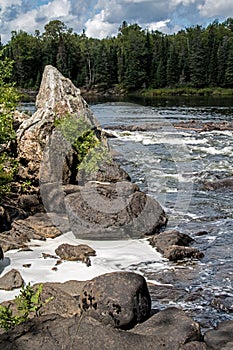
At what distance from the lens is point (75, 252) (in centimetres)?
985

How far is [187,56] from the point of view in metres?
93.1

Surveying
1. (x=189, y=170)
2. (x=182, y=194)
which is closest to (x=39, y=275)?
(x=182, y=194)

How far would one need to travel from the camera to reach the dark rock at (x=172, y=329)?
18.6 ft

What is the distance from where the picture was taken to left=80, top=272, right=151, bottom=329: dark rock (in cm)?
668

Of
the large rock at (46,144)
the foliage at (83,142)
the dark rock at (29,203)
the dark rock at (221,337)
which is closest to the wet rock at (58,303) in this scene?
the dark rock at (221,337)

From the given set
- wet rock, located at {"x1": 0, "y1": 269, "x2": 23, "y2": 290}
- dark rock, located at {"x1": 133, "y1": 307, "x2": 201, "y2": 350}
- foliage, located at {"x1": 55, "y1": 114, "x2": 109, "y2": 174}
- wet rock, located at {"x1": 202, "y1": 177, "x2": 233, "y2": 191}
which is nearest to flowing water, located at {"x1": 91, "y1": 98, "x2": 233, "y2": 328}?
wet rock, located at {"x1": 202, "y1": 177, "x2": 233, "y2": 191}

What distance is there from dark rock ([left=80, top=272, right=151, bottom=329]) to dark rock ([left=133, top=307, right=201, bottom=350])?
31 centimetres

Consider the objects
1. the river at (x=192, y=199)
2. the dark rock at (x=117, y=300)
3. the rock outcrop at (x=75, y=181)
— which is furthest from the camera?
the rock outcrop at (x=75, y=181)

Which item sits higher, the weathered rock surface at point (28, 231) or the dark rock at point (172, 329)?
the dark rock at point (172, 329)

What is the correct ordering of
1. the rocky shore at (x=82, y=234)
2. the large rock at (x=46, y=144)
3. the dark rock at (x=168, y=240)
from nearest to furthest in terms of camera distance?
the rocky shore at (x=82, y=234), the dark rock at (x=168, y=240), the large rock at (x=46, y=144)

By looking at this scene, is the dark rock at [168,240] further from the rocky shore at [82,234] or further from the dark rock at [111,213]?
the dark rock at [111,213]

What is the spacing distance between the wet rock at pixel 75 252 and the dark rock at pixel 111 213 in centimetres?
107

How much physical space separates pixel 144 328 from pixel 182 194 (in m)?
10.3

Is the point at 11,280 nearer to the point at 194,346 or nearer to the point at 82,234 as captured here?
the point at 82,234
